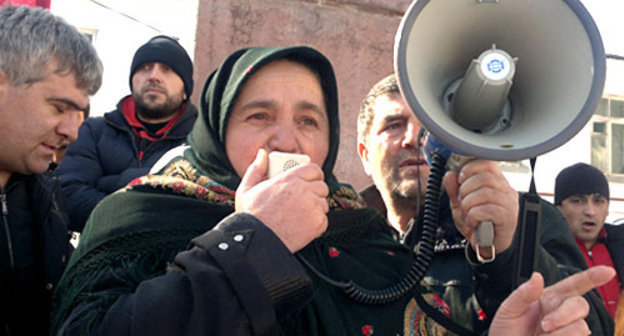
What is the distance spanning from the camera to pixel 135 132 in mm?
3307

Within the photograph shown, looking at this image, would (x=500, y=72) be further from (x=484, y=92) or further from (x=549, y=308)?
(x=549, y=308)

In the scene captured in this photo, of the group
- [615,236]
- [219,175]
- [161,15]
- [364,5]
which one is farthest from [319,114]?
[161,15]

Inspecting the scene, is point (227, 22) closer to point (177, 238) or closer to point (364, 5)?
point (364, 5)

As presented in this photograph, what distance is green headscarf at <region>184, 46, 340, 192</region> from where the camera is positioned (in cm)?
181

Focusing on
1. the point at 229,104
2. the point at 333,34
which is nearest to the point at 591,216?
the point at 333,34

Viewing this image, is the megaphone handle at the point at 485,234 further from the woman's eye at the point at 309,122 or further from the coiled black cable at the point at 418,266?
the woman's eye at the point at 309,122

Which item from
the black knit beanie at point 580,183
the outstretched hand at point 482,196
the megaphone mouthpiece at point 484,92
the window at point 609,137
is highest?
the megaphone mouthpiece at point 484,92

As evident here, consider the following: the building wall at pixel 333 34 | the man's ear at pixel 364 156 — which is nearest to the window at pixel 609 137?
the building wall at pixel 333 34

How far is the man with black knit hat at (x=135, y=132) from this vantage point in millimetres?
2965

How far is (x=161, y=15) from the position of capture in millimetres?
12867

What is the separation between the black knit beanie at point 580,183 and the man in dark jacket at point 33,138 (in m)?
3.82

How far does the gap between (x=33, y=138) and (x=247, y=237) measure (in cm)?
103

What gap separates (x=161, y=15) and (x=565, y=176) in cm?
999

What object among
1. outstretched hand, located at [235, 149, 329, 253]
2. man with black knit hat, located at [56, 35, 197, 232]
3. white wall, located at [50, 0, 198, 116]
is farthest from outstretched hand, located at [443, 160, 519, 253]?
white wall, located at [50, 0, 198, 116]
